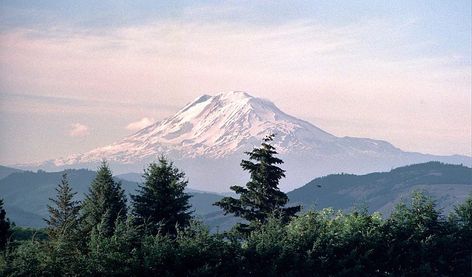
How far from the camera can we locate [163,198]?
40469mm

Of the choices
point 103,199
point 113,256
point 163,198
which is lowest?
point 113,256

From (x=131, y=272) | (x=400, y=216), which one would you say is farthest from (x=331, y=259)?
(x=131, y=272)

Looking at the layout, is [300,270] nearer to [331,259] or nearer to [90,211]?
[331,259]

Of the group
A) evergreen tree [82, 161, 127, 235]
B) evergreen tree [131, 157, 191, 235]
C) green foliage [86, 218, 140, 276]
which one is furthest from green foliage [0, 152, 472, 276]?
evergreen tree [131, 157, 191, 235]

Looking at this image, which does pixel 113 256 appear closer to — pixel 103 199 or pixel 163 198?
pixel 163 198

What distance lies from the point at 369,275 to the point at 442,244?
4488 millimetres

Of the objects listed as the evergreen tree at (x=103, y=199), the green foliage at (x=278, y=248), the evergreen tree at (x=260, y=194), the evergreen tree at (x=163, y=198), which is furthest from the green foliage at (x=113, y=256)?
the evergreen tree at (x=260, y=194)

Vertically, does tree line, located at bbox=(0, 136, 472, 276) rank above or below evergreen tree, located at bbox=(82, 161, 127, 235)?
below

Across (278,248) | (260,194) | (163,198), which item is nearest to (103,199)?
(163,198)

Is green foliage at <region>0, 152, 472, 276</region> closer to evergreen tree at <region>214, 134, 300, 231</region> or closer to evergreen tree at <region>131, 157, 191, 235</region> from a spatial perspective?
evergreen tree at <region>131, 157, 191, 235</region>

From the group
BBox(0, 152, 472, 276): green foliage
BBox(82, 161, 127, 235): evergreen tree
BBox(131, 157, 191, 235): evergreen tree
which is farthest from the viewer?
BBox(82, 161, 127, 235): evergreen tree

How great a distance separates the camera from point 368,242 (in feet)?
91.4

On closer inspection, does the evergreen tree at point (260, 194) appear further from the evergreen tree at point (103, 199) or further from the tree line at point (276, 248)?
the tree line at point (276, 248)

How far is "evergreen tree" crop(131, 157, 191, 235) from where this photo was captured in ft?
131
